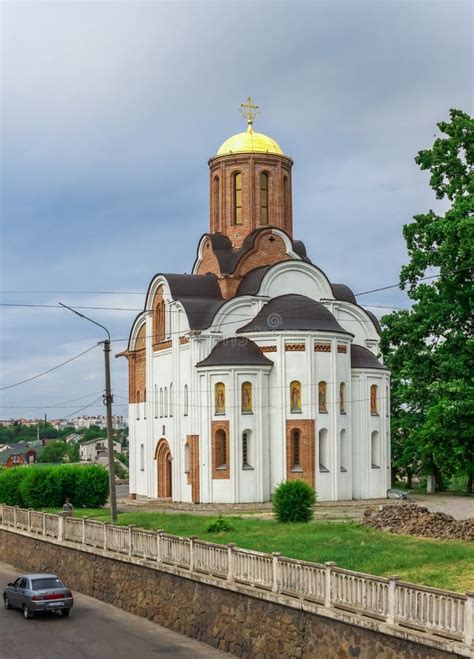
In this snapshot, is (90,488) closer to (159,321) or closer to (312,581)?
(159,321)

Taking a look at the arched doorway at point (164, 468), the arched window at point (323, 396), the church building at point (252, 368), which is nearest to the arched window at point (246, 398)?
the church building at point (252, 368)

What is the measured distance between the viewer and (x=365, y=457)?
1607 inches

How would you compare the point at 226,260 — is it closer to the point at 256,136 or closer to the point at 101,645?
the point at 256,136

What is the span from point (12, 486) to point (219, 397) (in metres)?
9.71

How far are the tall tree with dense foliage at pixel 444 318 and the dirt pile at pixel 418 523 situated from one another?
1.46 metres

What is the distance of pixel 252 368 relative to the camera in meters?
38.4

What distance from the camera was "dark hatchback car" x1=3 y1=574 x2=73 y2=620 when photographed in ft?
69.7

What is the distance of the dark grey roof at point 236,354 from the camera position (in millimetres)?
38312

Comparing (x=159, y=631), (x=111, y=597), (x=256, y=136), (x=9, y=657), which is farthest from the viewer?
(x=256, y=136)

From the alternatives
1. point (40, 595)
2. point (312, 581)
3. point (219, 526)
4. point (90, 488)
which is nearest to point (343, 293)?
point (90, 488)

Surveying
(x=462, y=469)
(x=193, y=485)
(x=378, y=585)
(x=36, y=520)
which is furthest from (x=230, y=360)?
(x=378, y=585)

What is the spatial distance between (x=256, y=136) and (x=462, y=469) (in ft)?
82.9

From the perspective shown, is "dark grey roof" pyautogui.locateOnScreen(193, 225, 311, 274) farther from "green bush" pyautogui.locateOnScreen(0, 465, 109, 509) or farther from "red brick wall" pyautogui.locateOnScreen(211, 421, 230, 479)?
"green bush" pyautogui.locateOnScreen(0, 465, 109, 509)

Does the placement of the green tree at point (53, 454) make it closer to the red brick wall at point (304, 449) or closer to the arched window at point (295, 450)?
the arched window at point (295, 450)
